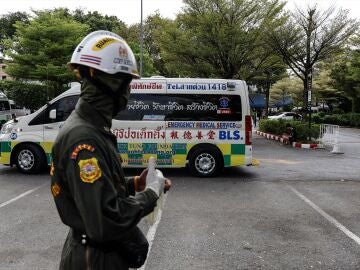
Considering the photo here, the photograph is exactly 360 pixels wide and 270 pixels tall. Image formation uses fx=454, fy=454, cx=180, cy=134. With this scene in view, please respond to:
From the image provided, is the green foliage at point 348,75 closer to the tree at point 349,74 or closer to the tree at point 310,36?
the tree at point 349,74

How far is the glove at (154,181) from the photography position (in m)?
2.13

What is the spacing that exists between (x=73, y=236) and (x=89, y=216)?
0.31 metres

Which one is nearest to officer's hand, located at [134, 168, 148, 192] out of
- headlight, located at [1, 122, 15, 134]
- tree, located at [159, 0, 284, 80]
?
headlight, located at [1, 122, 15, 134]

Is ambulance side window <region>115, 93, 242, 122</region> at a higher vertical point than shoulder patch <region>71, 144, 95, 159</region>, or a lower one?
higher

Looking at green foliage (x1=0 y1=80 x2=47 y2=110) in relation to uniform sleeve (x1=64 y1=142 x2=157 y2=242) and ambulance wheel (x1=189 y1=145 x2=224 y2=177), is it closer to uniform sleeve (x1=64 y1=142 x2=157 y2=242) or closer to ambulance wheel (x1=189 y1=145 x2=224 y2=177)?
ambulance wheel (x1=189 y1=145 x2=224 y2=177)

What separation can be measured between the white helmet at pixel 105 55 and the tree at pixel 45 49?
2971 cm

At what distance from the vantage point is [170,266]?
477 cm

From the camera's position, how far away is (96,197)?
1.84m

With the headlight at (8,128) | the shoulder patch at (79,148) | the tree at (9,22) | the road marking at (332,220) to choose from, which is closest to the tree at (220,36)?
the headlight at (8,128)

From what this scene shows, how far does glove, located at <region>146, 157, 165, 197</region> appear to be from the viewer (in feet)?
7.00

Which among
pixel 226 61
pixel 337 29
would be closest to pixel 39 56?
pixel 226 61

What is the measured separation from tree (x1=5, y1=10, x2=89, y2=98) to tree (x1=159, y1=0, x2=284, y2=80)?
928 centimetres

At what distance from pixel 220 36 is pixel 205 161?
13334mm

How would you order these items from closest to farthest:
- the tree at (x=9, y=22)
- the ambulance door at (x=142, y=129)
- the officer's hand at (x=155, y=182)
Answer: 1. the officer's hand at (x=155, y=182)
2. the ambulance door at (x=142, y=129)
3. the tree at (x=9, y=22)
